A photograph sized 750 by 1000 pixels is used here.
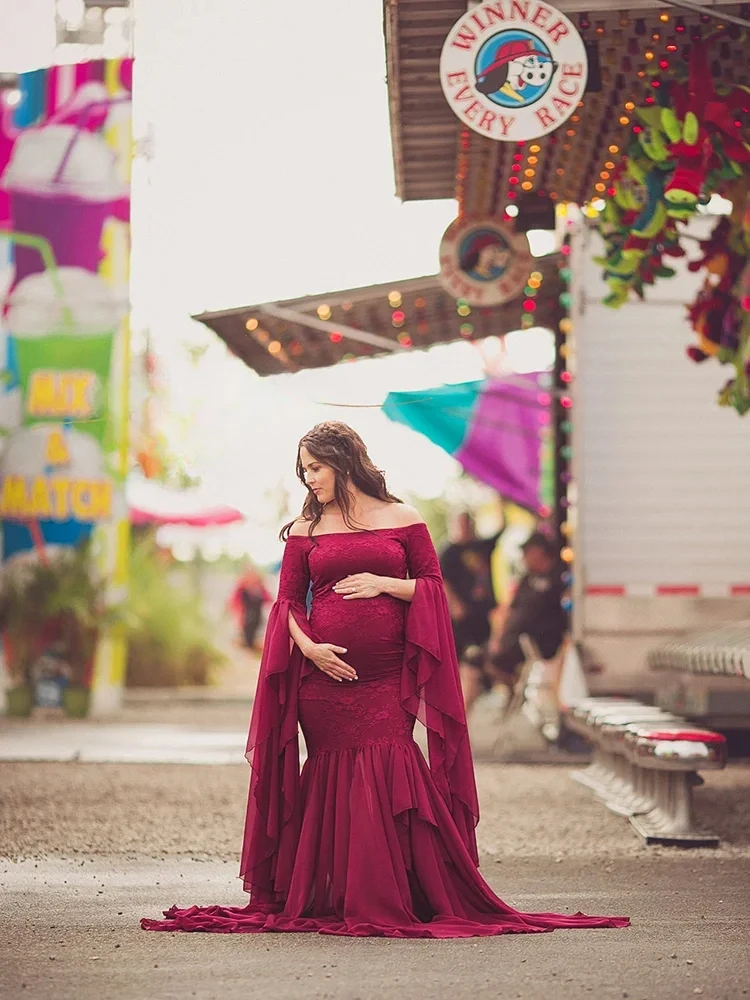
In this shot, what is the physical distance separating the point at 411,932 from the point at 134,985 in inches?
48.5

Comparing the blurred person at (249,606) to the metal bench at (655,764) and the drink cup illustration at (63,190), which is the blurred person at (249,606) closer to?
the drink cup illustration at (63,190)

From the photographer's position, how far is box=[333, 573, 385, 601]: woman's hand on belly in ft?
21.5

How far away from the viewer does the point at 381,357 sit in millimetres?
15242

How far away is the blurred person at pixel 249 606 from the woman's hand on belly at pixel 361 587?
1021 inches

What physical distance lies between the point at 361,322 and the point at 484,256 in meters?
2.79

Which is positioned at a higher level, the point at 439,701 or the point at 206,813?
the point at 439,701

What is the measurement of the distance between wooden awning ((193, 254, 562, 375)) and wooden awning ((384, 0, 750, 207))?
2.03m

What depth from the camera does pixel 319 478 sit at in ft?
21.8

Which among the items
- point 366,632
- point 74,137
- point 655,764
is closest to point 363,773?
point 366,632

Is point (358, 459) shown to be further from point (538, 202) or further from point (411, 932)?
point (538, 202)

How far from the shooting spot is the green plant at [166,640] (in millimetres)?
27156

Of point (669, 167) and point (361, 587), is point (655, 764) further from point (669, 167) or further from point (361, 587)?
point (669, 167)

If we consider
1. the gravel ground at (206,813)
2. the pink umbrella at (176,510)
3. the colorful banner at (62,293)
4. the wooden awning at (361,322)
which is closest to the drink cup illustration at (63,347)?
the colorful banner at (62,293)

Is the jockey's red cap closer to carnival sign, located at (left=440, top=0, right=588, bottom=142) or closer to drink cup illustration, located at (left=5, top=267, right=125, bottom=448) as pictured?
carnival sign, located at (left=440, top=0, right=588, bottom=142)
